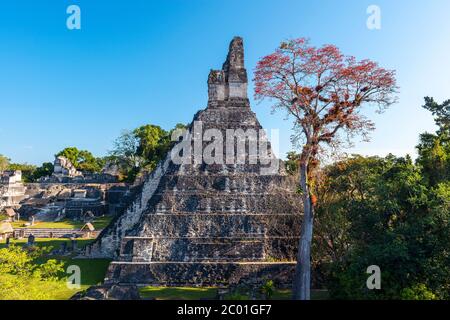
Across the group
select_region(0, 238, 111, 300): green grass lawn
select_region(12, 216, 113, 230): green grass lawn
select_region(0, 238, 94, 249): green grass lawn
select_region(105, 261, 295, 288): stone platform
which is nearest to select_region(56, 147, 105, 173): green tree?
select_region(12, 216, 113, 230): green grass lawn

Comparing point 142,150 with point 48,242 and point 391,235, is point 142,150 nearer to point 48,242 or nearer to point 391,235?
point 48,242

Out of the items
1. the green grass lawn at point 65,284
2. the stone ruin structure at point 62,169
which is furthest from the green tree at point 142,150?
the green grass lawn at point 65,284

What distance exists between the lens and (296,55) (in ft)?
36.8

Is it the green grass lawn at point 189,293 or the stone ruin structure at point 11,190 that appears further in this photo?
the stone ruin structure at point 11,190

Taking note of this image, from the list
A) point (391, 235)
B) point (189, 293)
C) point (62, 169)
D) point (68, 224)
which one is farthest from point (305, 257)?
point (62, 169)

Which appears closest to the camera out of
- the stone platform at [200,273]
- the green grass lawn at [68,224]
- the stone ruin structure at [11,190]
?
the stone platform at [200,273]

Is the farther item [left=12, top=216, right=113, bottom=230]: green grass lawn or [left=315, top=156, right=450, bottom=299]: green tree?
[left=12, top=216, right=113, bottom=230]: green grass lawn

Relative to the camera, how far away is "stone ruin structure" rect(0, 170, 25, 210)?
42875 millimetres

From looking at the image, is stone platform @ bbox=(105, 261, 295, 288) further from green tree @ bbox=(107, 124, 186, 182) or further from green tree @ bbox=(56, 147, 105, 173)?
green tree @ bbox=(56, 147, 105, 173)

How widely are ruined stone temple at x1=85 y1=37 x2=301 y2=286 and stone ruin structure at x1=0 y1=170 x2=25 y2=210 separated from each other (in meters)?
34.9

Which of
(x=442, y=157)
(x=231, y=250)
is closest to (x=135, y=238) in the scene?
(x=231, y=250)

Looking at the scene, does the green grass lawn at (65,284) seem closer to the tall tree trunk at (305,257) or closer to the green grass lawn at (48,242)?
the green grass lawn at (48,242)

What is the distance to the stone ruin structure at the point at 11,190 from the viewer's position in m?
42.9

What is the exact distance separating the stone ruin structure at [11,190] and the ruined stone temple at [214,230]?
34.9 m
